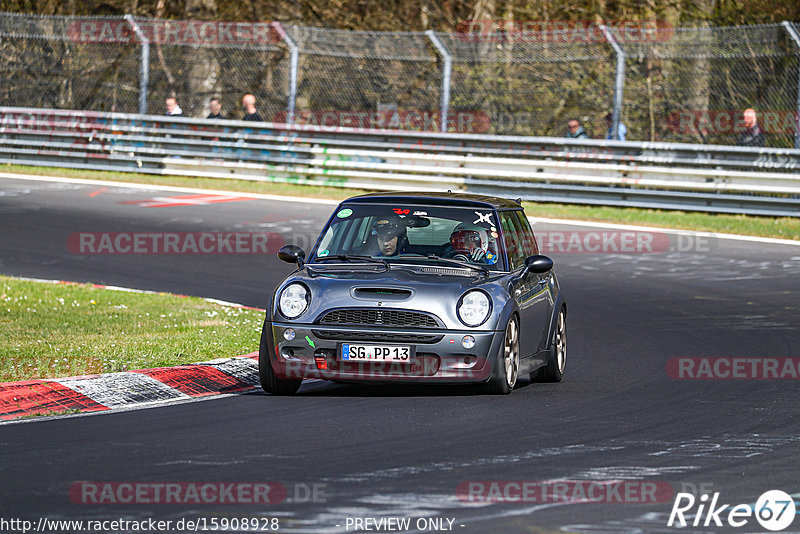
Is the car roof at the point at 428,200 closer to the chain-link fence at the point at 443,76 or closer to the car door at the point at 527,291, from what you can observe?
the car door at the point at 527,291

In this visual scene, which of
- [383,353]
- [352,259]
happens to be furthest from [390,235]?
[383,353]

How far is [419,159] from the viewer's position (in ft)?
75.2

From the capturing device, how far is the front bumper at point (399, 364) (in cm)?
838

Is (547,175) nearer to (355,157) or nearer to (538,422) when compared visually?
(355,157)

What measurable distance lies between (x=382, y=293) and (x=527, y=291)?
1286mm

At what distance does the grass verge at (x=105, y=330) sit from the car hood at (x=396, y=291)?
4.59ft

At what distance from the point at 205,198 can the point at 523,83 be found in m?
6.46

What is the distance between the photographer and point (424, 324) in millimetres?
8406

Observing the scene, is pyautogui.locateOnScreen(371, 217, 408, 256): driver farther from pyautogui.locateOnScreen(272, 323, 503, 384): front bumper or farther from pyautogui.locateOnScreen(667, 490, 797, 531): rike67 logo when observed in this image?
pyautogui.locateOnScreen(667, 490, 797, 531): rike67 logo

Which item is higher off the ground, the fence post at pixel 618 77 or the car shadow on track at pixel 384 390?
the fence post at pixel 618 77

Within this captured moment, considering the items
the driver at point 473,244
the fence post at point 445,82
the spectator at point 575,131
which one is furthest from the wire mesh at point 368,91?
the driver at point 473,244

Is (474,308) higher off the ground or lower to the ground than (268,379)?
higher

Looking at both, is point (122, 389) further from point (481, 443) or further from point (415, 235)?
point (481, 443)

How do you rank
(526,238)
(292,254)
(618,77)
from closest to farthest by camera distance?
1. (292,254)
2. (526,238)
3. (618,77)
